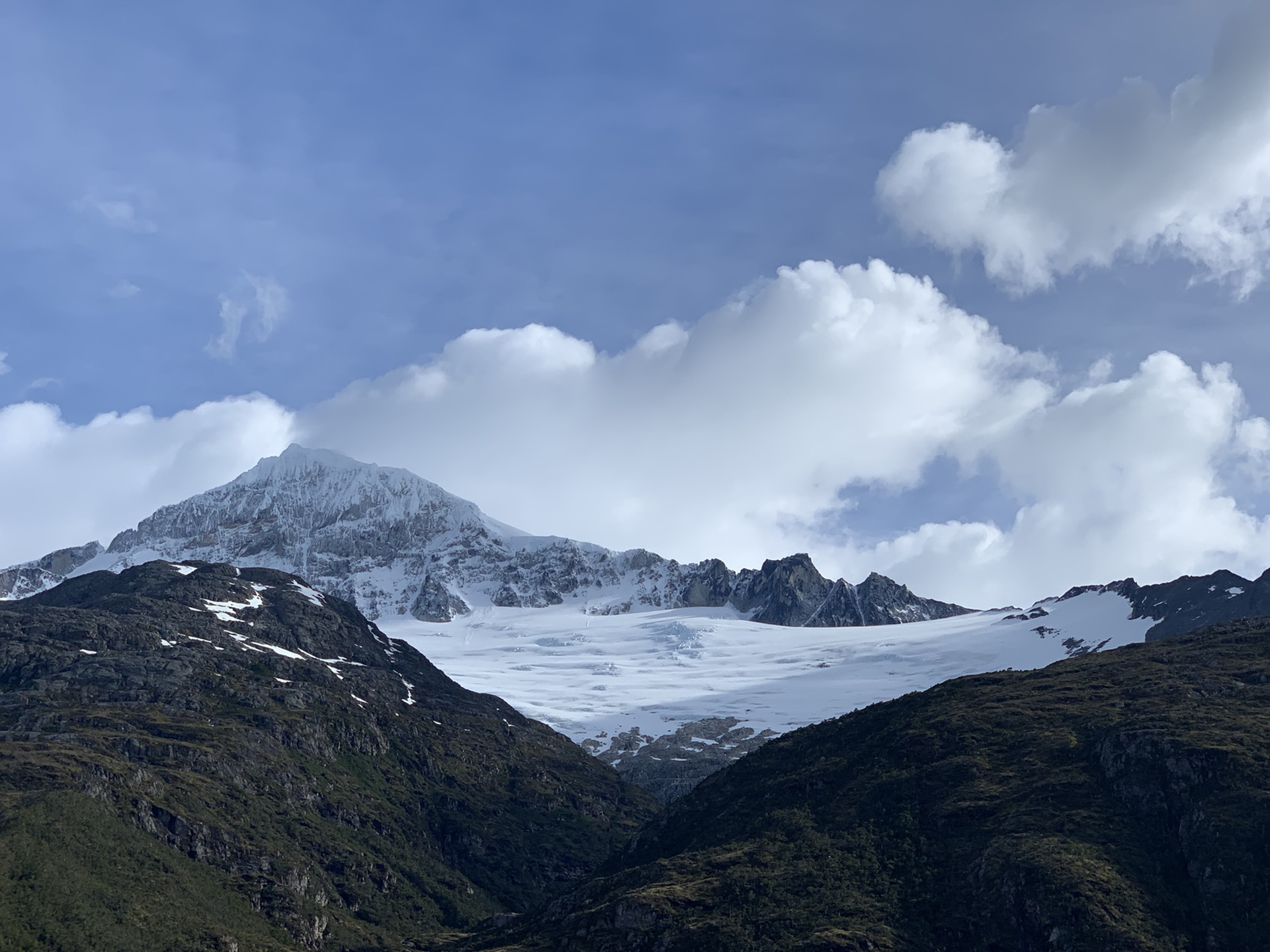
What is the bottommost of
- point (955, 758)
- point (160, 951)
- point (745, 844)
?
point (160, 951)

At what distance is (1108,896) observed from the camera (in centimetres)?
15188

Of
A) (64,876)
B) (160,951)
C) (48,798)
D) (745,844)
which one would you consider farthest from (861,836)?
(48,798)

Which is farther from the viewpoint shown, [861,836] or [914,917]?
[861,836]

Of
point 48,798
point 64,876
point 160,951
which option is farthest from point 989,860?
point 48,798

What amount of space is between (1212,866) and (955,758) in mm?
49576

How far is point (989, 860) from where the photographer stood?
164m

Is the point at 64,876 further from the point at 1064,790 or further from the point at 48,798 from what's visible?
the point at 1064,790

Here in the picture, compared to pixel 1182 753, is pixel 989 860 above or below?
below

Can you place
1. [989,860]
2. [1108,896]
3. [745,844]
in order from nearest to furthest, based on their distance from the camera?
[1108,896]
[989,860]
[745,844]

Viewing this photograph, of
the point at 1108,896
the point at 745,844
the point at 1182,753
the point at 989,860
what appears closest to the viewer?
the point at 1108,896

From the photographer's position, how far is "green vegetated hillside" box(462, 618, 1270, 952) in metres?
151

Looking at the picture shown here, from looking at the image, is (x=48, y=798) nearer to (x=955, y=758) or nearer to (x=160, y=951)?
(x=160, y=951)

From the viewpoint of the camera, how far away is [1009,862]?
6353 inches

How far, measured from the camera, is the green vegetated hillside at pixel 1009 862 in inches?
5940
